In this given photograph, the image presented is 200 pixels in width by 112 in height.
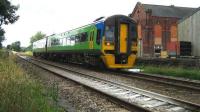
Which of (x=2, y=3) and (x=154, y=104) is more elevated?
(x=2, y=3)

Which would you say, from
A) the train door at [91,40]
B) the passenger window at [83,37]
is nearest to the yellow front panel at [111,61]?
the train door at [91,40]

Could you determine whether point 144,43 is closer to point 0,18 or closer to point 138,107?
point 0,18

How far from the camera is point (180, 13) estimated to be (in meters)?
64.9

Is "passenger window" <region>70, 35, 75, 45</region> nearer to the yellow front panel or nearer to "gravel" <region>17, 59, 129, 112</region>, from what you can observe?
the yellow front panel

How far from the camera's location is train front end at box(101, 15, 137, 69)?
22.2 metres

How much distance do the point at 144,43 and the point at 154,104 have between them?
50.7 metres

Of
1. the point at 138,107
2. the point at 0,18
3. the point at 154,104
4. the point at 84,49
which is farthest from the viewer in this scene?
the point at 0,18

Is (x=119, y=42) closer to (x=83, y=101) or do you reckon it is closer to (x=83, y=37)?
Answer: (x=83, y=37)

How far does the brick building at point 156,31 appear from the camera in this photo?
6019 cm

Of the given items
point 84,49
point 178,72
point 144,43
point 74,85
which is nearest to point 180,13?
point 144,43

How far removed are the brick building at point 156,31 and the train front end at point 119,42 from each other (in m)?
36.6

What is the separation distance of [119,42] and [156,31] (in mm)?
39610

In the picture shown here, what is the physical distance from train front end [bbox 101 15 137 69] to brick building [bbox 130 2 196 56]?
36.6m

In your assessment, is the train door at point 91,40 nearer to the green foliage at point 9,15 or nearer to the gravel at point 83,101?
the gravel at point 83,101
